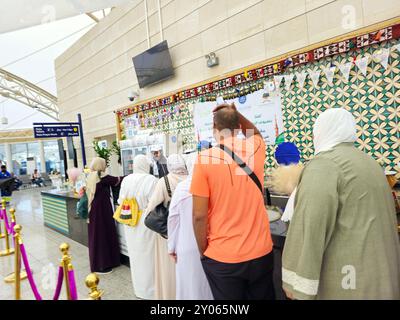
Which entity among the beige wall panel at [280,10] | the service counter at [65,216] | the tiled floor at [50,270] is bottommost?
the tiled floor at [50,270]

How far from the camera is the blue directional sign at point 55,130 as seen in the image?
20.2 feet

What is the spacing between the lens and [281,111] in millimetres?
3381

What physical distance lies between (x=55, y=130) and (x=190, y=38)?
3973 millimetres

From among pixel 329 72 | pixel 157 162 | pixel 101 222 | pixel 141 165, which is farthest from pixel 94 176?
pixel 329 72

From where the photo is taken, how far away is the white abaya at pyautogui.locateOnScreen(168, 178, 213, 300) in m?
1.84

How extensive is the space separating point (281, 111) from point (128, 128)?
384 cm

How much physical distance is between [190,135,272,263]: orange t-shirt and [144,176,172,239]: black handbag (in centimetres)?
73

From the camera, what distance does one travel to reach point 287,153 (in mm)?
3350

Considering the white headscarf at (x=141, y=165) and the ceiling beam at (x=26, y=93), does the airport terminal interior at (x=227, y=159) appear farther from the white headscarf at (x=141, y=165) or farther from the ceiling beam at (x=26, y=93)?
the ceiling beam at (x=26, y=93)

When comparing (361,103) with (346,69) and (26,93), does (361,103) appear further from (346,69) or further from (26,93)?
(26,93)

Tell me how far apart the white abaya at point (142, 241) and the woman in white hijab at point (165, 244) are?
162 millimetres

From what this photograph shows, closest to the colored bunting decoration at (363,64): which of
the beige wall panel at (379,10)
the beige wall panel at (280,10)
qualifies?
the beige wall panel at (379,10)

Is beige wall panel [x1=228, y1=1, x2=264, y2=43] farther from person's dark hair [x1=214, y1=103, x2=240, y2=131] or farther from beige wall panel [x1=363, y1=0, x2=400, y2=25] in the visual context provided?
person's dark hair [x1=214, y1=103, x2=240, y2=131]

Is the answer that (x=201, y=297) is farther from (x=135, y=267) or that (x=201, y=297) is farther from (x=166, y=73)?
(x=166, y=73)
